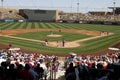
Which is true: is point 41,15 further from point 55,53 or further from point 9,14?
point 55,53

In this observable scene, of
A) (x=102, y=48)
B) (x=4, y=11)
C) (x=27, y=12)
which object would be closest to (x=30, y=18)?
(x=27, y=12)

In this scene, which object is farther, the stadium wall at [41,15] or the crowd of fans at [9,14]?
the stadium wall at [41,15]

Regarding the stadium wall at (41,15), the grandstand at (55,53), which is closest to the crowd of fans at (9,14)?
the grandstand at (55,53)

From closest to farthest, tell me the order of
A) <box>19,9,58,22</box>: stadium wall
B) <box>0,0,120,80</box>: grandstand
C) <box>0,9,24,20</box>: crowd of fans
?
<box>0,0,120,80</box>: grandstand < <box>0,9,24,20</box>: crowd of fans < <box>19,9,58,22</box>: stadium wall

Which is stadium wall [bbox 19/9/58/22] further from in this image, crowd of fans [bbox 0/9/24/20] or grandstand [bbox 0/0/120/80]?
crowd of fans [bbox 0/9/24/20]

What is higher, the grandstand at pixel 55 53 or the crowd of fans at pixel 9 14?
the crowd of fans at pixel 9 14

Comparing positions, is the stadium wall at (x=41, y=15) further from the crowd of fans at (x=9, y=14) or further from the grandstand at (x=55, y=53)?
the crowd of fans at (x=9, y=14)

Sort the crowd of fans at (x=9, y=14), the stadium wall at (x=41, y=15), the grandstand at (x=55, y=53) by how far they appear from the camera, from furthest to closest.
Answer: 1. the stadium wall at (x=41, y=15)
2. the crowd of fans at (x=9, y=14)
3. the grandstand at (x=55, y=53)

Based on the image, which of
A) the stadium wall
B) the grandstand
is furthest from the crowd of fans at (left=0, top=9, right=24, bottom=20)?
the stadium wall

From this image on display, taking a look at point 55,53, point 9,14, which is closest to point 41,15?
point 9,14

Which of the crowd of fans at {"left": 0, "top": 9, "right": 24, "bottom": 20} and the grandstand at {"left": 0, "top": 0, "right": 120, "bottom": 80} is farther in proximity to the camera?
the crowd of fans at {"left": 0, "top": 9, "right": 24, "bottom": 20}

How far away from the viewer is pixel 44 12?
102375mm

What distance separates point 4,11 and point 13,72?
3912 inches

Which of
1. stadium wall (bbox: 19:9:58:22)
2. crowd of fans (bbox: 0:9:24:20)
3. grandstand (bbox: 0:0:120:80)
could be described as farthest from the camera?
stadium wall (bbox: 19:9:58:22)
